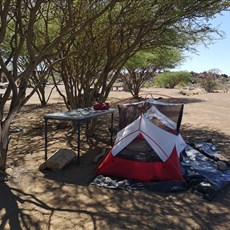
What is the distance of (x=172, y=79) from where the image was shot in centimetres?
4725

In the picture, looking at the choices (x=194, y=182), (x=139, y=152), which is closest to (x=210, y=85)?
(x=139, y=152)

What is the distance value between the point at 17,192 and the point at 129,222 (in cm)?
192

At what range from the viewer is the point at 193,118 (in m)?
14.5

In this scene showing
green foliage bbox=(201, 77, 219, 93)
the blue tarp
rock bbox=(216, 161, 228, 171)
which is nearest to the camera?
the blue tarp

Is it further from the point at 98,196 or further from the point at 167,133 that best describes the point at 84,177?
the point at 167,133

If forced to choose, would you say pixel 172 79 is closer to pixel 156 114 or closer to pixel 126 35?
pixel 126 35

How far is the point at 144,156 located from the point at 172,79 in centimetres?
4180

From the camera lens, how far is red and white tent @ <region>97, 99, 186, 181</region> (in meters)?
6.13

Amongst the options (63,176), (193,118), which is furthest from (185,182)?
(193,118)

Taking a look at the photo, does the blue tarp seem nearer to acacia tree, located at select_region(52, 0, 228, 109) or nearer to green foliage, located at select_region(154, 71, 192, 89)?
acacia tree, located at select_region(52, 0, 228, 109)

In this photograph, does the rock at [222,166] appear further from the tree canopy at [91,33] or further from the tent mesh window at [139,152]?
the tree canopy at [91,33]

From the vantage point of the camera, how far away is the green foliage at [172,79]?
151 ft

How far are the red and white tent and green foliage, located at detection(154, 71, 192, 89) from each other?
40.1 meters

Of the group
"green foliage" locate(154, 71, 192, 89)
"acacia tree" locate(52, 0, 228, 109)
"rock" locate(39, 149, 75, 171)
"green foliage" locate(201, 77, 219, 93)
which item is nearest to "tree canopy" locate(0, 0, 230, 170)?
"acacia tree" locate(52, 0, 228, 109)
